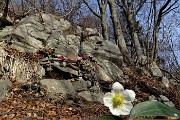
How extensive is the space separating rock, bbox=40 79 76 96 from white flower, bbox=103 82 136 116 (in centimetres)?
559

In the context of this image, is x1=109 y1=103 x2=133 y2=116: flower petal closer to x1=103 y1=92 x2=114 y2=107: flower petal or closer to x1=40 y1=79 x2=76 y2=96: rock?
x1=103 y1=92 x2=114 y2=107: flower petal

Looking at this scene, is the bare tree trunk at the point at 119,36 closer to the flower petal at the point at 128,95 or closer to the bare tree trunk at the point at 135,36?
the bare tree trunk at the point at 135,36

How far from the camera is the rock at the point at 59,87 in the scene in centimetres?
667

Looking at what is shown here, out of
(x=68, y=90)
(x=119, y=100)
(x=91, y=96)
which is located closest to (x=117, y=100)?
(x=119, y=100)

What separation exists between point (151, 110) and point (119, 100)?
0.13 m

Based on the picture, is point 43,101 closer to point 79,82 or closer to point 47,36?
point 79,82

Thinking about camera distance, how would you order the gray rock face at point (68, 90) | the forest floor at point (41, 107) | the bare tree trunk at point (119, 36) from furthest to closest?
1. the bare tree trunk at point (119, 36)
2. the gray rock face at point (68, 90)
3. the forest floor at point (41, 107)

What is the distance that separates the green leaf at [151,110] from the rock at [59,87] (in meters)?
5.73

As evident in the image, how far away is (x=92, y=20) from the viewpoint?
22.3 meters

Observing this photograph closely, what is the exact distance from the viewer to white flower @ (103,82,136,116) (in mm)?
954

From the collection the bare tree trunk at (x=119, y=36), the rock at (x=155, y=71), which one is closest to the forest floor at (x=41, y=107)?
the rock at (x=155, y=71)

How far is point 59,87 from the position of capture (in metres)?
6.83

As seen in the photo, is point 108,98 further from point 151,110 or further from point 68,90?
point 68,90

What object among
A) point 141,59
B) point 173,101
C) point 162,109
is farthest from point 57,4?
point 162,109
